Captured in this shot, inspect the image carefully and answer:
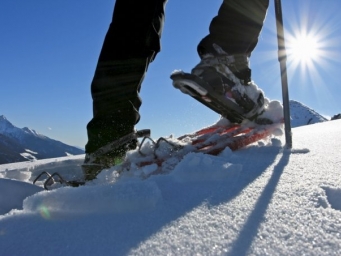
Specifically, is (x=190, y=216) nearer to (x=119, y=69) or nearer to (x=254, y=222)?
(x=254, y=222)

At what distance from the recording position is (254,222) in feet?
2.50

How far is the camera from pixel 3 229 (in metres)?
0.74

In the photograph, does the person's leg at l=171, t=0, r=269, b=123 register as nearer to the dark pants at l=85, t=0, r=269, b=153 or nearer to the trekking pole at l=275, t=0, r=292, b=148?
the trekking pole at l=275, t=0, r=292, b=148

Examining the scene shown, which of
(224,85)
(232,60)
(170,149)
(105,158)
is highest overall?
(232,60)

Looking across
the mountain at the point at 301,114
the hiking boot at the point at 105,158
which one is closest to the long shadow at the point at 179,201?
the hiking boot at the point at 105,158

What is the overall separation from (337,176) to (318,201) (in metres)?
0.34

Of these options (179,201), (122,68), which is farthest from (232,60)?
(179,201)

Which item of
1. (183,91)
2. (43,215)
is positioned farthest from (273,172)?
(183,91)

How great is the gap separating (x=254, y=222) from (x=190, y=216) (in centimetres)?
15

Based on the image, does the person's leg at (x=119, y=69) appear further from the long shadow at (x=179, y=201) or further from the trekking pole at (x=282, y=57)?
the trekking pole at (x=282, y=57)

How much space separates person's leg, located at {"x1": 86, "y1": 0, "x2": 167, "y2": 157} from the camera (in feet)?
6.22

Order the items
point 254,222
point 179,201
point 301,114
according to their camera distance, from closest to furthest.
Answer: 1. point 254,222
2. point 179,201
3. point 301,114

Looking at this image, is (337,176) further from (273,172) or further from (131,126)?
(131,126)

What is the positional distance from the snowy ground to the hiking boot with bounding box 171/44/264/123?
0.97 m
